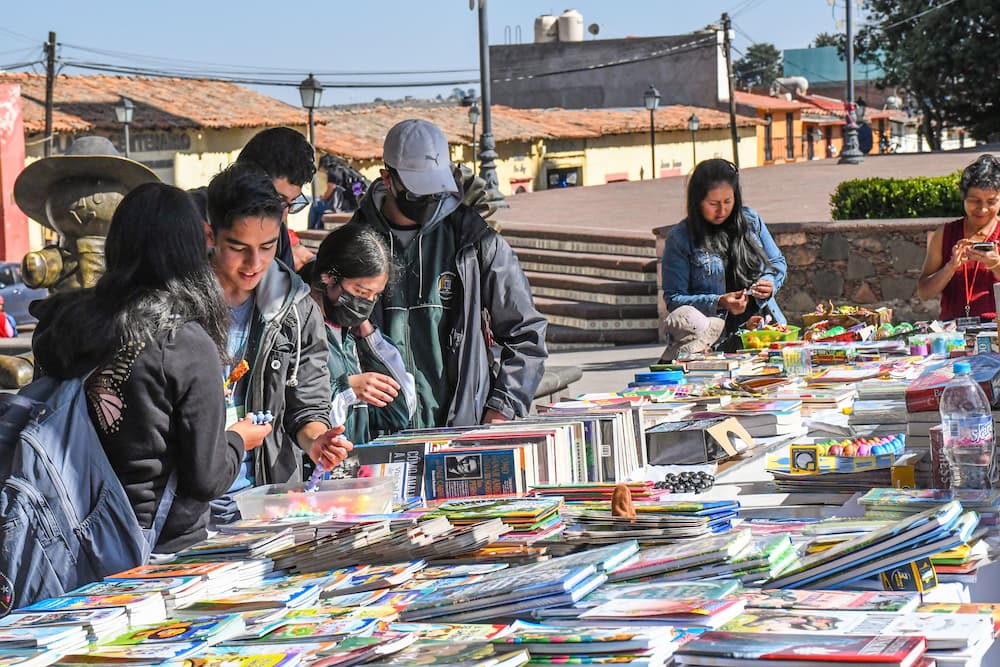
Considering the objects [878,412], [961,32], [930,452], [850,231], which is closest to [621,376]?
[850,231]

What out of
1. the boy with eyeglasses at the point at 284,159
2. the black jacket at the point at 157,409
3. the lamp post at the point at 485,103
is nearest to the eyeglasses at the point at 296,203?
the boy with eyeglasses at the point at 284,159

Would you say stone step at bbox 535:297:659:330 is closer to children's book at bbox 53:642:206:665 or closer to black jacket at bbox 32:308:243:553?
black jacket at bbox 32:308:243:553

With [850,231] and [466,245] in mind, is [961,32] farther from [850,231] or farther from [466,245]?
[466,245]

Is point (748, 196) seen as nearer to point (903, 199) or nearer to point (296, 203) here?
point (903, 199)

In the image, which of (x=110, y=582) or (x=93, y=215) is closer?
(x=110, y=582)

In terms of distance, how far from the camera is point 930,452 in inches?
136

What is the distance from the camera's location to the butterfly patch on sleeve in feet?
9.45

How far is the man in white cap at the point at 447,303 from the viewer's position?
14.9 feet

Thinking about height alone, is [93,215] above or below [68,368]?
above

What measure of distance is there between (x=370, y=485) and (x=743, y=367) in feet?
8.95

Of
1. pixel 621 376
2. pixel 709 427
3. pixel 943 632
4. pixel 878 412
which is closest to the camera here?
pixel 943 632

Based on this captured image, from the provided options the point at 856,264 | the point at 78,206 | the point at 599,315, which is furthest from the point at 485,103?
the point at 78,206

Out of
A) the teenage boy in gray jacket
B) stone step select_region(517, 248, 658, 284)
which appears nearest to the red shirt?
the teenage boy in gray jacket

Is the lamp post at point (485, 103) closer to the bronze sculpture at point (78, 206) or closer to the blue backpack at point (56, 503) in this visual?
the bronze sculpture at point (78, 206)
